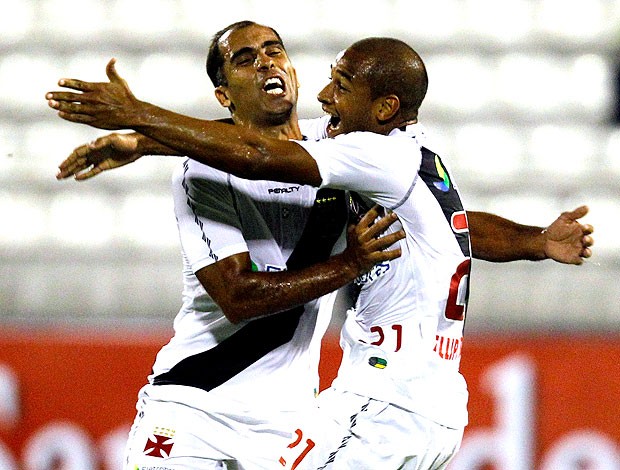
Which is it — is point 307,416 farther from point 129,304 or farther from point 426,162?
point 129,304

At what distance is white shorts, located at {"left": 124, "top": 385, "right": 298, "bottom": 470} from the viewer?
3926mm

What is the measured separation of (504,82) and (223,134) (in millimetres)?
4870

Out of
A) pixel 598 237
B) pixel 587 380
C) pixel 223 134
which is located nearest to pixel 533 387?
pixel 587 380

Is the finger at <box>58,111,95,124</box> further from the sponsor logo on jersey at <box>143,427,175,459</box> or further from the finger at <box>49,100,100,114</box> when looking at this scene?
the sponsor logo on jersey at <box>143,427,175,459</box>

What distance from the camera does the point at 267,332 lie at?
4.02 metres

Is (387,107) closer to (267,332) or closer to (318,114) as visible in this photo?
(267,332)

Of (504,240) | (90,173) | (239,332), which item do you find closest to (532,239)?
(504,240)

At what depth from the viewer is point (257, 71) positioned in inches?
159

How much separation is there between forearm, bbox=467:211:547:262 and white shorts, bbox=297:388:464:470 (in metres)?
0.81

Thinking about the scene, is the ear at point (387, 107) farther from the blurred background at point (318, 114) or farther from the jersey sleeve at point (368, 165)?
the blurred background at point (318, 114)

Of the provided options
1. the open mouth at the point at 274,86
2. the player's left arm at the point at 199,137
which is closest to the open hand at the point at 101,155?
the player's left arm at the point at 199,137

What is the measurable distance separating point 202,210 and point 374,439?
3.20ft

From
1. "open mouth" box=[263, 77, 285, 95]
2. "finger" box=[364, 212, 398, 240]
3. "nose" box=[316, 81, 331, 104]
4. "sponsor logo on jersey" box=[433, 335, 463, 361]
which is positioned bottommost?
"sponsor logo on jersey" box=[433, 335, 463, 361]

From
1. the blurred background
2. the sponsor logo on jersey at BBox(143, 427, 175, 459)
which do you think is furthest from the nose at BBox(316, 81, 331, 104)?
the blurred background
